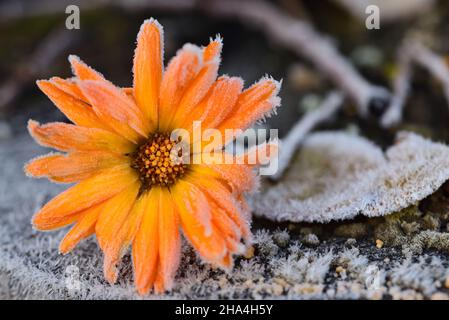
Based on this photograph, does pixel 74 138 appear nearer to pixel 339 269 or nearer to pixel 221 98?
pixel 221 98

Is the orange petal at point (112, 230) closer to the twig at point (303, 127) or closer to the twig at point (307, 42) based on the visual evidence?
the twig at point (303, 127)

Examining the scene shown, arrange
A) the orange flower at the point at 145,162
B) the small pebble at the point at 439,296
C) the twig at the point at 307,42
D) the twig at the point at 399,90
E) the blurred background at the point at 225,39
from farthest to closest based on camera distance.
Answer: the blurred background at the point at 225,39 < the twig at the point at 307,42 < the twig at the point at 399,90 < the orange flower at the point at 145,162 < the small pebble at the point at 439,296

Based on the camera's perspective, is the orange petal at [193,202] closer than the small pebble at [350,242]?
Yes

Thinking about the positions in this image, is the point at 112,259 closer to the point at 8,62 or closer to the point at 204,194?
the point at 204,194

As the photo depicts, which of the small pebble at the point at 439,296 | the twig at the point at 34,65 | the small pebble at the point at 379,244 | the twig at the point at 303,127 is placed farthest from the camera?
the twig at the point at 34,65

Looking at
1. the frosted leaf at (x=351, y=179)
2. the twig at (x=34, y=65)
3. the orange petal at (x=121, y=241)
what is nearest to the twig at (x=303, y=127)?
the frosted leaf at (x=351, y=179)

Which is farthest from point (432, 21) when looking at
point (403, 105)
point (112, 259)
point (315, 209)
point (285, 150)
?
point (112, 259)
